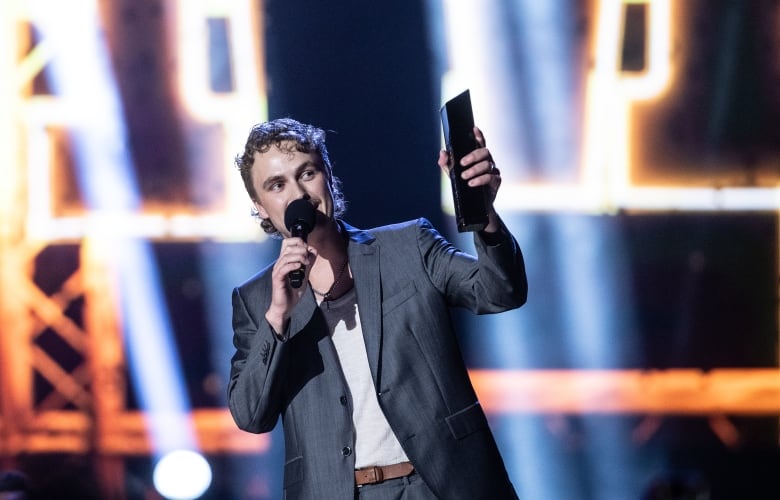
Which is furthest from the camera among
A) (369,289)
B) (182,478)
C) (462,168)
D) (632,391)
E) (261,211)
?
(632,391)

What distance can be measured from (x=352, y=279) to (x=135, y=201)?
274 centimetres

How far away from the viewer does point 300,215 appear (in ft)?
7.09

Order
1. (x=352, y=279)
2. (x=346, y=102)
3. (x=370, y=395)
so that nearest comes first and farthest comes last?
(x=370, y=395) < (x=352, y=279) < (x=346, y=102)

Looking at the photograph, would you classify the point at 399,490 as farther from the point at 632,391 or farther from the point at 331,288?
the point at 632,391

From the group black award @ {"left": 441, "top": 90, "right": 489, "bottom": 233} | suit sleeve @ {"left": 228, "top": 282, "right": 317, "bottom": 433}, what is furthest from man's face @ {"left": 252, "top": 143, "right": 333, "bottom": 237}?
black award @ {"left": 441, "top": 90, "right": 489, "bottom": 233}

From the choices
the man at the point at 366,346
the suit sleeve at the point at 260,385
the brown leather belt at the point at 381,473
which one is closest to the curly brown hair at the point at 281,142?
the man at the point at 366,346

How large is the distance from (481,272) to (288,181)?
1.81ft

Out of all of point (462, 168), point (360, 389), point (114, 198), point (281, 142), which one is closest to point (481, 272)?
point (462, 168)

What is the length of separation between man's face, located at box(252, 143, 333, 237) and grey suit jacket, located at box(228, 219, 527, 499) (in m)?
0.15

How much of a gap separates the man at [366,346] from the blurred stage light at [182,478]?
7.06 ft

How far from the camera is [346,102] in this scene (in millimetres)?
4727

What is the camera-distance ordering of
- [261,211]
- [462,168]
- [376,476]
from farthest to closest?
[261,211] < [376,476] < [462,168]

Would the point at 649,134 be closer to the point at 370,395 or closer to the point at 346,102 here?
the point at 346,102

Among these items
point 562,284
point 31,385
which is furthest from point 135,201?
point 562,284
